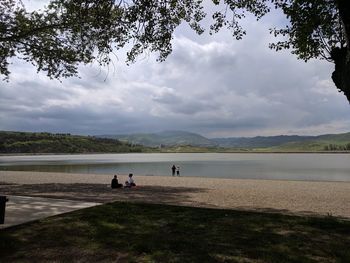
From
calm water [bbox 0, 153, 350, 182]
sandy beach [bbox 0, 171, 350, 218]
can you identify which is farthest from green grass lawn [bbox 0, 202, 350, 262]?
calm water [bbox 0, 153, 350, 182]

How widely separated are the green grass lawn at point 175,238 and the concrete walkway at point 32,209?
71cm

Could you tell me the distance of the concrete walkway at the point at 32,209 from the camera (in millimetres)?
10695

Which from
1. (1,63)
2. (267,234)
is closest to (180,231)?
(267,234)

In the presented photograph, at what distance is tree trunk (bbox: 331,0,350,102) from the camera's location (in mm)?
6824

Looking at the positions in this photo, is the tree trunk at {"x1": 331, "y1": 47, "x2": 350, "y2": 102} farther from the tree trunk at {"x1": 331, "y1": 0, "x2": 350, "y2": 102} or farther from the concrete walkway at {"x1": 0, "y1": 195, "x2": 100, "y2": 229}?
the concrete walkway at {"x1": 0, "y1": 195, "x2": 100, "y2": 229}

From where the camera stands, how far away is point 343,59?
24.8 ft

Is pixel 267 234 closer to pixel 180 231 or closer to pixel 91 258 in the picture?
pixel 180 231

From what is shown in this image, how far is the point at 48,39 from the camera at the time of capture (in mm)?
22609

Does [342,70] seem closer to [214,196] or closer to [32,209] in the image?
[32,209]

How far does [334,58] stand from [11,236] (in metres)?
8.81

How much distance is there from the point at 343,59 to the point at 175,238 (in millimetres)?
5646

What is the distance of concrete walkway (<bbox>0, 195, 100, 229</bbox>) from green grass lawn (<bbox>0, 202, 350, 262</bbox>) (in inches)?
27.8

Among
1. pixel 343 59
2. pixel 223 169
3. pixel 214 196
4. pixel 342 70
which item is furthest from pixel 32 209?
pixel 223 169

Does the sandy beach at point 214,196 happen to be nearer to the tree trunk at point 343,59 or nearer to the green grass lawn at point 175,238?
the green grass lawn at point 175,238
